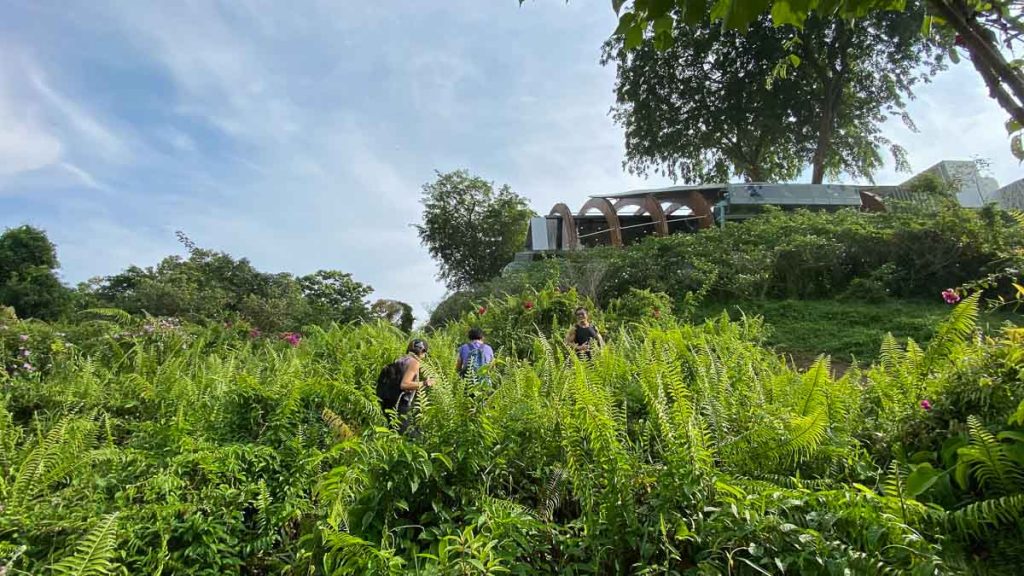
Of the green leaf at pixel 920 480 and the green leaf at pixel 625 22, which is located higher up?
the green leaf at pixel 625 22

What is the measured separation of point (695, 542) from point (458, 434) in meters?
1.04

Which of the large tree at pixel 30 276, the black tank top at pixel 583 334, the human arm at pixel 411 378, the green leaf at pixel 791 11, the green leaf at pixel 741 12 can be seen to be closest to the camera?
the green leaf at pixel 741 12

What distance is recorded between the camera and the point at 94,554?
2020mm

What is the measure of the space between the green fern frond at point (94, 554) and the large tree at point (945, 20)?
248cm

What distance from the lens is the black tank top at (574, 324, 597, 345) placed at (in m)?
7.19

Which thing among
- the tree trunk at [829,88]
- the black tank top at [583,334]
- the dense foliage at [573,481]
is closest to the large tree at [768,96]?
the tree trunk at [829,88]

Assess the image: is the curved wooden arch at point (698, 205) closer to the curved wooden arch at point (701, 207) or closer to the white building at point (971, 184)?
the curved wooden arch at point (701, 207)

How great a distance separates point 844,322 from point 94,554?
10.2 meters

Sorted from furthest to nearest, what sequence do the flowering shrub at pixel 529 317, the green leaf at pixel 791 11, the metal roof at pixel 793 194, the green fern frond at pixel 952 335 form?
the metal roof at pixel 793 194 → the flowering shrub at pixel 529 317 → the green fern frond at pixel 952 335 → the green leaf at pixel 791 11

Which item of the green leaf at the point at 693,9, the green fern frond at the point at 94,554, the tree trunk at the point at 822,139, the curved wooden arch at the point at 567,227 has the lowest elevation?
the green fern frond at the point at 94,554

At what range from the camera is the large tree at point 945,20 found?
3.75 feet

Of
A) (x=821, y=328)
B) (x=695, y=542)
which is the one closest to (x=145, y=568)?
(x=695, y=542)

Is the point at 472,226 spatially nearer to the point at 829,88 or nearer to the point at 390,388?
the point at 829,88

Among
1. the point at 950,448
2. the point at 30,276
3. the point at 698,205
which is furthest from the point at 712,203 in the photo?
the point at 30,276
